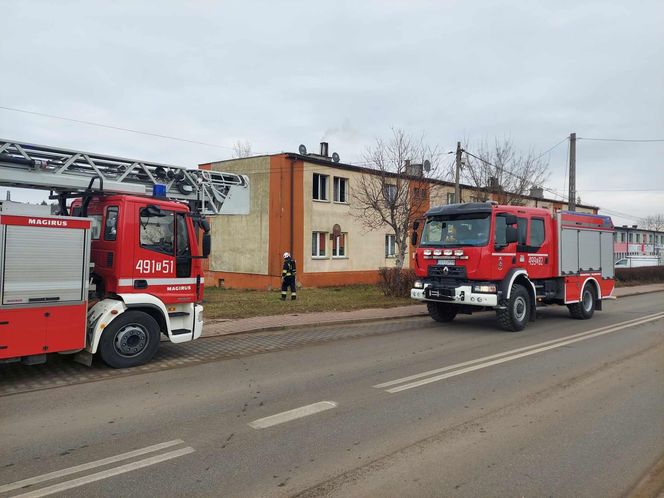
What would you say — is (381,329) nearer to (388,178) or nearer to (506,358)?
(506,358)

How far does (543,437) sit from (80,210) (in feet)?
23.8

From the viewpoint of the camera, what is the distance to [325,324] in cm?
1196

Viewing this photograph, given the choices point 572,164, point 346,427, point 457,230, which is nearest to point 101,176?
point 346,427

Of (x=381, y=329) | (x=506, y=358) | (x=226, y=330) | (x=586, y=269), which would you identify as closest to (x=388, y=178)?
(x=586, y=269)

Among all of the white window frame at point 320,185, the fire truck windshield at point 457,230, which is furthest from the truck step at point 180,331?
the white window frame at point 320,185

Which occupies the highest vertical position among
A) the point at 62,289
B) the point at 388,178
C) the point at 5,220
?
the point at 388,178

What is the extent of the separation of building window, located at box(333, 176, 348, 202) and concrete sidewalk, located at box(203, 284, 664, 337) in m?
11.7

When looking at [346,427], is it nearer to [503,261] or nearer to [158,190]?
[158,190]

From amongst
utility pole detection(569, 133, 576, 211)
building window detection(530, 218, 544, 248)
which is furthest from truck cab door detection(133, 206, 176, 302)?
utility pole detection(569, 133, 576, 211)

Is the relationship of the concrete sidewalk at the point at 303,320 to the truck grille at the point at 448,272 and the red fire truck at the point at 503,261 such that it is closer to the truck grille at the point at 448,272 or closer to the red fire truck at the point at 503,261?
the red fire truck at the point at 503,261

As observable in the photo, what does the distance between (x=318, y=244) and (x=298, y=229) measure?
1699mm

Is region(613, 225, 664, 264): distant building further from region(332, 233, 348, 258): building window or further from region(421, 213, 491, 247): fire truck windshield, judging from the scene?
region(421, 213, 491, 247): fire truck windshield

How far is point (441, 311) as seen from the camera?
12.8 metres

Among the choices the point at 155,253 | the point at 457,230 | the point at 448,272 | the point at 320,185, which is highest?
the point at 320,185
